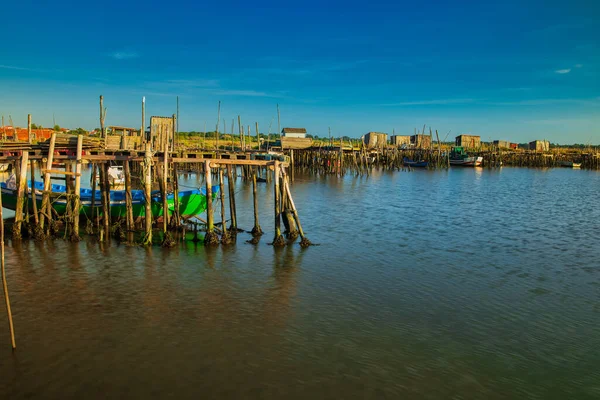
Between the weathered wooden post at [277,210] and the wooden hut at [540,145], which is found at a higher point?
the wooden hut at [540,145]

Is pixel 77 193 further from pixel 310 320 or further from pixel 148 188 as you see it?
pixel 310 320

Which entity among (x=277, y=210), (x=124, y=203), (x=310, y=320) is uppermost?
(x=124, y=203)

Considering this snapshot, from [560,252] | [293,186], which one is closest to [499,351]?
[560,252]

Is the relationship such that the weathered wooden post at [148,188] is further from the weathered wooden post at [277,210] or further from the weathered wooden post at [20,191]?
the weathered wooden post at [277,210]

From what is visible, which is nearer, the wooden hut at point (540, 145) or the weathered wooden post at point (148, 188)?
the weathered wooden post at point (148, 188)

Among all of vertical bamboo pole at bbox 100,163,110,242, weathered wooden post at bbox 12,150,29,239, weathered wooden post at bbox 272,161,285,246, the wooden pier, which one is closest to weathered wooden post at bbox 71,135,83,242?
the wooden pier

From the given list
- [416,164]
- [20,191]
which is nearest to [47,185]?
[20,191]

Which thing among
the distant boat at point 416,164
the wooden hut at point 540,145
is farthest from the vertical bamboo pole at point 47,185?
the wooden hut at point 540,145

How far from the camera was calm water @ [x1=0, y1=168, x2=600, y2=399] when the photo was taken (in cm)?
625

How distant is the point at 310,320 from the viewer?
8320 millimetres

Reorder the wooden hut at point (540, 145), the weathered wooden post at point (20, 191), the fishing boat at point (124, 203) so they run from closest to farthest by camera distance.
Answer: the weathered wooden post at point (20, 191)
the fishing boat at point (124, 203)
the wooden hut at point (540, 145)

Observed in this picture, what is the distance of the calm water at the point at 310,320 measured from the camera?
625 centimetres

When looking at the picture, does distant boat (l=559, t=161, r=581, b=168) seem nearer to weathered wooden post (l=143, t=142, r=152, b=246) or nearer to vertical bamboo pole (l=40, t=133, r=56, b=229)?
weathered wooden post (l=143, t=142, r=152, b=246)

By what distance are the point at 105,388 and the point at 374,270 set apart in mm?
7077
